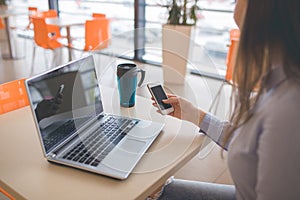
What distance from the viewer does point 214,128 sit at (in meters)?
1.03

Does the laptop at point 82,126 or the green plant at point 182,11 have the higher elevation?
the green plant at point 182,11

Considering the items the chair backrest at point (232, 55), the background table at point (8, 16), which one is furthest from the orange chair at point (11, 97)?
the background table at point (8, 16)

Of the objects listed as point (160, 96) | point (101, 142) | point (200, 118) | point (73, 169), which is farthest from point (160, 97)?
point (73, 169)

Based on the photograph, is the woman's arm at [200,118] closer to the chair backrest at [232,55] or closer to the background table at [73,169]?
the background table at [73,169]

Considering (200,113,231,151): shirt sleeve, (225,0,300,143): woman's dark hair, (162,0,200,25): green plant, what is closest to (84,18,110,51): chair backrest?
(162,0,200,25): green plant

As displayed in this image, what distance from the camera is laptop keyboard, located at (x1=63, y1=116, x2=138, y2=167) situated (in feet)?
2.73

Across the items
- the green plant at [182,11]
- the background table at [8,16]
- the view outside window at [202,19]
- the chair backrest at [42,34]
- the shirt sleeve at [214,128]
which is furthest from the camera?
the background table at [8,16]

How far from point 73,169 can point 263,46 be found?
57 cm

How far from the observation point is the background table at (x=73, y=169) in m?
0.73

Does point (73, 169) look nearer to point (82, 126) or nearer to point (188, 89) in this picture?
point (82, 126)

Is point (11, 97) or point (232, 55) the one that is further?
point (11, 97)

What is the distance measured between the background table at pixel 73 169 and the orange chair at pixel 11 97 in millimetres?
117

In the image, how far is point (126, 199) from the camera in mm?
705

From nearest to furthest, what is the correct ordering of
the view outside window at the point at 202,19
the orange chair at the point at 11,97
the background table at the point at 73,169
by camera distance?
the background table at the point at 73,169 < the orange chair at the point at 11,97 < the view outside window at the point at 202,19
